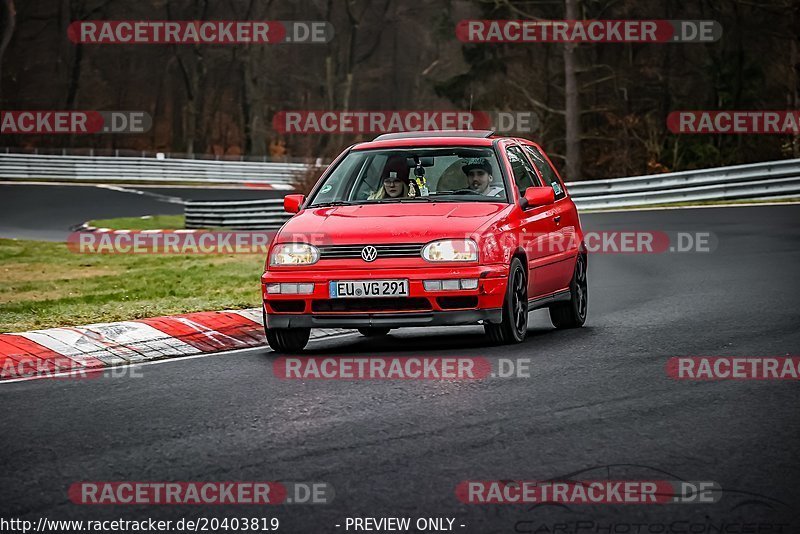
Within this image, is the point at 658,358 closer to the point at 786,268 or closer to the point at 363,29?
the point at 786,268

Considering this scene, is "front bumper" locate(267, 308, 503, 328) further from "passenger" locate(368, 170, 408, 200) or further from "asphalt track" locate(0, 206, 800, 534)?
"passenger" locate(368, 170, 408, 200)

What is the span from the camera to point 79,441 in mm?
7031

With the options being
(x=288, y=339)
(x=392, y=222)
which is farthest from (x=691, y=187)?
(x=288, y=339)

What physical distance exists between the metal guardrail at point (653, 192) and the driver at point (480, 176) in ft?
54.3

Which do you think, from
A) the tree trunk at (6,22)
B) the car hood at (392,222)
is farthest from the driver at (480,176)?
the tree trunk at (6,22)

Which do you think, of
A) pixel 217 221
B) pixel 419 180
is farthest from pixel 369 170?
pixel 217 221

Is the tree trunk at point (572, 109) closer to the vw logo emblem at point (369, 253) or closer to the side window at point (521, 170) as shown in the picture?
the side window at point (521, 170)

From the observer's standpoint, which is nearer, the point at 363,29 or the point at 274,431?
the point at 274,431

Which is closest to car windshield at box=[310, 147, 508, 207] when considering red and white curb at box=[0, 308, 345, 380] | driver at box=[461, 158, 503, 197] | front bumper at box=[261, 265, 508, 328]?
driver at box=[461, 158, 503, 197]

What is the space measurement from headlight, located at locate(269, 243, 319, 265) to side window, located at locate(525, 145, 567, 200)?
9.51ft

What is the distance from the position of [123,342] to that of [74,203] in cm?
2784

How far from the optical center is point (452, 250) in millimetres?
10055

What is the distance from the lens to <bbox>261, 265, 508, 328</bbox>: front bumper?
32.8 ft

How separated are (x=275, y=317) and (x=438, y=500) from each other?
484 cm
